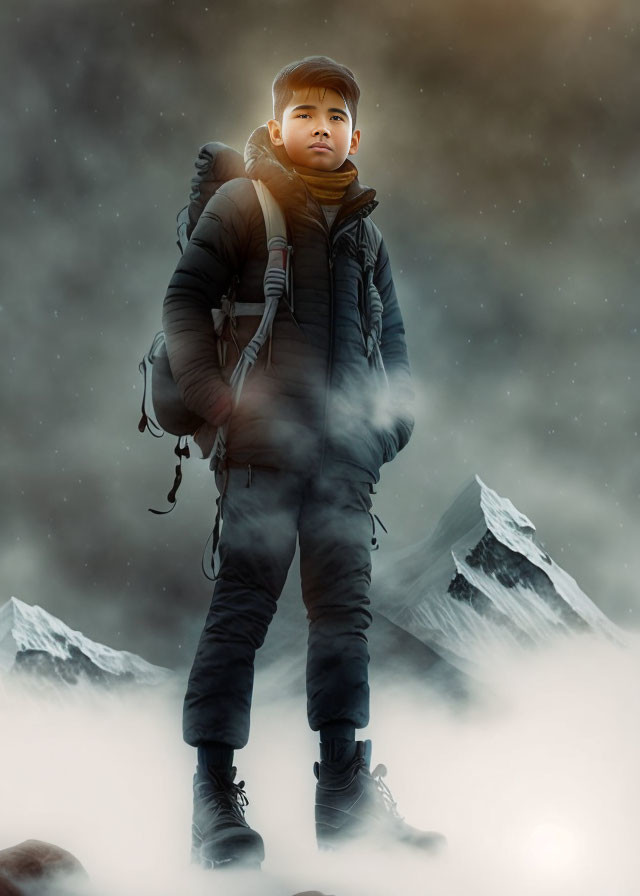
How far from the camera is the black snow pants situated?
7.02 feet

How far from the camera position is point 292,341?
234 centimetres

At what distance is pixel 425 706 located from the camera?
10.7 ft

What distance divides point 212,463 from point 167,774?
3.49ft

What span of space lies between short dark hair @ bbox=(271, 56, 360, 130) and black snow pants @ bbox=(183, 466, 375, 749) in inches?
42.8

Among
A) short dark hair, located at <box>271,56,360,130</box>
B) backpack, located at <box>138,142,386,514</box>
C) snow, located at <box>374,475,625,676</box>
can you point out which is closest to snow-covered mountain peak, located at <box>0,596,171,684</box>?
snow, located at <box>374,475,625,676</box>

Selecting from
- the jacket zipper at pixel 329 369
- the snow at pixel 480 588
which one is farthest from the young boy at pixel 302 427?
the snow at pixel 480 588

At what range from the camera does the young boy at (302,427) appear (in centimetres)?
215

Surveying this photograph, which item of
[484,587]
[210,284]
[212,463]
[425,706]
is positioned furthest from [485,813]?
[484,587]

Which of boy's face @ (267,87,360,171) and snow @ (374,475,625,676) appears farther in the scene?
snow @ (374,475,625,676)

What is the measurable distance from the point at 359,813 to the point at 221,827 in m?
0.36

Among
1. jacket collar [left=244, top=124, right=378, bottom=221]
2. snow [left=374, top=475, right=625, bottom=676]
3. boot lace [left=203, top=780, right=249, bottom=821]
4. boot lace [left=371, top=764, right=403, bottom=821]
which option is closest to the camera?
boot lace [left=203, top=780, right=249, bottom=821]

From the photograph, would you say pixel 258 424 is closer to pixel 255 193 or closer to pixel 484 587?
pixel 255 193

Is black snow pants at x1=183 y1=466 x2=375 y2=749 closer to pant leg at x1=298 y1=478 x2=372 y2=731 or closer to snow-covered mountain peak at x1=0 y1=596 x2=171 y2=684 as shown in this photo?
pant leg at x1=298 y1=478 x2=372 y2=731

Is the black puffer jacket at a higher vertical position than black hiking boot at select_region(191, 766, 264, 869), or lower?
higher
